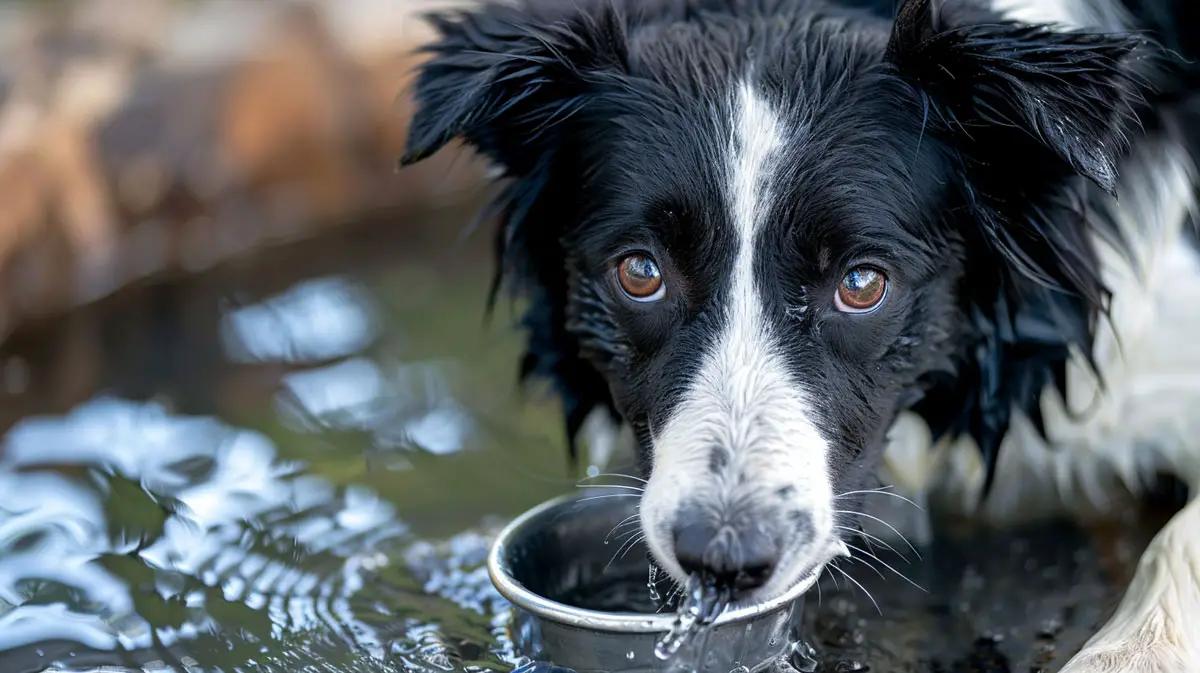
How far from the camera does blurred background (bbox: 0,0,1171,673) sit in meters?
3.56

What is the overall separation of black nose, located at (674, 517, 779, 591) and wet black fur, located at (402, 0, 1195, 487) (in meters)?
0.42

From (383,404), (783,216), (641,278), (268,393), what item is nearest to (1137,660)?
(783,216)

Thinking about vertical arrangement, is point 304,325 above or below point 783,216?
below

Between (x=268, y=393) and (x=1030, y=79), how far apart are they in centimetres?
314

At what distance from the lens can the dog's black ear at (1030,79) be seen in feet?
9.44

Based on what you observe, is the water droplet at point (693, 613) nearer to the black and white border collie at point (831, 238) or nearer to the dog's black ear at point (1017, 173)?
the black and white border collie at point (831, 238)

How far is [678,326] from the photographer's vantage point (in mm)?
3023

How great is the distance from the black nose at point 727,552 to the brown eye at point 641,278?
624 mm

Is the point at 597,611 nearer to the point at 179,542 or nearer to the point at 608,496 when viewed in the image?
the point at 608,496

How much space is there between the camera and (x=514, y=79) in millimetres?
3270

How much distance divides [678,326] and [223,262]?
12.5 feet

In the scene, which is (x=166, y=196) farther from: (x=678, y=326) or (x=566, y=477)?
(x=678, y=326)

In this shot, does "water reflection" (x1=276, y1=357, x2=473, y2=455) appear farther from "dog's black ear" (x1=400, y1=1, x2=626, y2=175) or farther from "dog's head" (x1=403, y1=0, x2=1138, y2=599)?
"dog's black ear" (x1=400, y1=1, x2=626, y2=175)

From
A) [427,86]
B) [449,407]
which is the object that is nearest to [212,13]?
[449,407]
